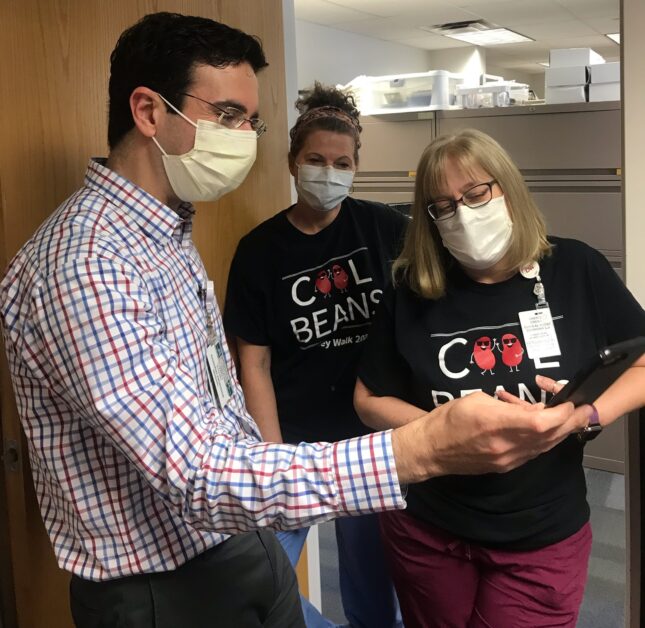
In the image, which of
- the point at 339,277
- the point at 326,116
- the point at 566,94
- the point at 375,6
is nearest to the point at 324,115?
the point at 326,116

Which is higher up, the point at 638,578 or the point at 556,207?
the point at 556,207

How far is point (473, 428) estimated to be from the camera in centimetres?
88

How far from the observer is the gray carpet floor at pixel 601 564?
8.75 feet

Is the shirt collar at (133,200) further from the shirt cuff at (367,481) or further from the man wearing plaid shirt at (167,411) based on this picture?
the shirt cuff at (367,481)

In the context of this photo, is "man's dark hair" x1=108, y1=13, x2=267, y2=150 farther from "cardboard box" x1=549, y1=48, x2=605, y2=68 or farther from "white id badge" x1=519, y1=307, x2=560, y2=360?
"cardboard box" x1=549, y1=48, x2=605, y2=68

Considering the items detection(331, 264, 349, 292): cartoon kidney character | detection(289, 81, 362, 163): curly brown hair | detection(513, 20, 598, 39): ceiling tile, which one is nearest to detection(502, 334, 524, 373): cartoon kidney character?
detection(331, 264, 349, 292): cartoon kidney character

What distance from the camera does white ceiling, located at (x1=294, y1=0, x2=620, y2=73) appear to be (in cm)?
707

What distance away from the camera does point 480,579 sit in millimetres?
1515

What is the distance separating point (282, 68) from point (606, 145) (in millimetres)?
2057

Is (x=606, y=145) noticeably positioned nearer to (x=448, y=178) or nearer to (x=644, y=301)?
(x=644, y=301)

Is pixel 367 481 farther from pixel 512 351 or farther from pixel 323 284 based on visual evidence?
pixel 323 284

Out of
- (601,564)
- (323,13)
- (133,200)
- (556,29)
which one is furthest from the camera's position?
(556,29)

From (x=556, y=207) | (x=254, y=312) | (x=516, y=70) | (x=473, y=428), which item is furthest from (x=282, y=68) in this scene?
(x=516, y=70)

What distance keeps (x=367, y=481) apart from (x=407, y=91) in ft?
12.9
